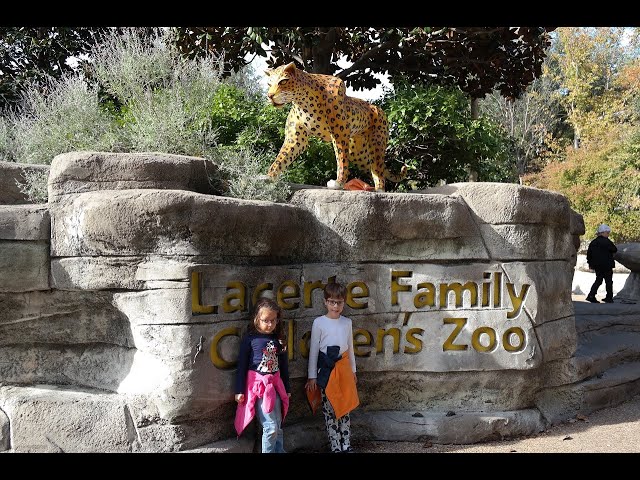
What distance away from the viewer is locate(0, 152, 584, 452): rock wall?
4496 millimetres

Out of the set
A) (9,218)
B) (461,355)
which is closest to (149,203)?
(9,218)

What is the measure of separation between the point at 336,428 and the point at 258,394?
0.79 meters

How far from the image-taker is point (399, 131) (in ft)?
31.1

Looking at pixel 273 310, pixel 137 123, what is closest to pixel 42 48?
pixel 137 123

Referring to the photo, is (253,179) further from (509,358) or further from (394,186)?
(394,186)

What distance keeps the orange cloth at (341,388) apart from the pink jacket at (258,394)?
40 centimetres

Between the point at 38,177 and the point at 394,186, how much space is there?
6402 millimetres

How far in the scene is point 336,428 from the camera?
4926 millimetres

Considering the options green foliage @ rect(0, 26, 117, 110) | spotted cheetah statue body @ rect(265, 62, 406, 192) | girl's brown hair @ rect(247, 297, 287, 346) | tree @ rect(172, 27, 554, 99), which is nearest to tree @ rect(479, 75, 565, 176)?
tree @ rect(172, 27, 554, 99)

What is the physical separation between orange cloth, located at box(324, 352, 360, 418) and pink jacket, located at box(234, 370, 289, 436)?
0.40 meters

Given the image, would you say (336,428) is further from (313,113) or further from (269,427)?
(313,113)

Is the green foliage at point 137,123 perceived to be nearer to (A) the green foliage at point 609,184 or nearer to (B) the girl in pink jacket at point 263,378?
(B) the girl in pink jacket at point 263,378

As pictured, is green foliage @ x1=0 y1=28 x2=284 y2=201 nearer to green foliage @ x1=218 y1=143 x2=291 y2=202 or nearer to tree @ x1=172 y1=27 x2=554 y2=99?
green foliage @ x1=218 y1=143 x2=291 y2=202

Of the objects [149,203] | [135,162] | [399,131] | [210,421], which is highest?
[399,131]
